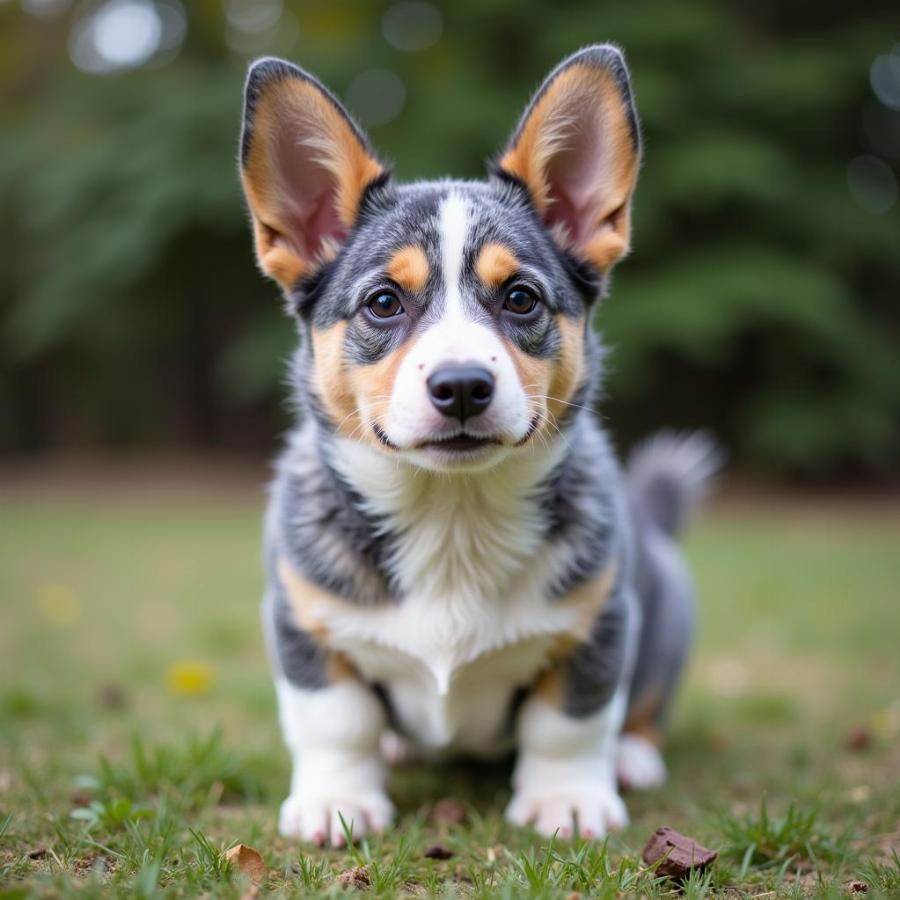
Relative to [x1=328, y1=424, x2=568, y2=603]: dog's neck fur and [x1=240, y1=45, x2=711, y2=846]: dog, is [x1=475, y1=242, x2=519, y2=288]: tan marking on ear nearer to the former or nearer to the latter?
[x1=240, y1=45, x2=711, y2=846]: dog

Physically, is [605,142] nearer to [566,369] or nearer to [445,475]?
→ [566,369]

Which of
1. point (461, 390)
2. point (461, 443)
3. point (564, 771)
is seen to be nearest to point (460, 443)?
point (461, 443)

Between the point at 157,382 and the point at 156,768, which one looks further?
the point at 157,382

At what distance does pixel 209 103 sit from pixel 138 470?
6.73 m

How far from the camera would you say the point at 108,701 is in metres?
4.37

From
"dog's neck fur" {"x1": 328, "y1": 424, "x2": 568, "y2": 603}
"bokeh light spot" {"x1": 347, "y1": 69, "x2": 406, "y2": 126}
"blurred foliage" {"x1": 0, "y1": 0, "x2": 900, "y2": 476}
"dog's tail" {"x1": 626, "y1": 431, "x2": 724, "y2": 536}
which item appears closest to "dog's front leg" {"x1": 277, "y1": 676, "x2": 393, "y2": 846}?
"dog's neck fur" {"x1": 328, "y1": 424, "x2": 568, "y2": 603}

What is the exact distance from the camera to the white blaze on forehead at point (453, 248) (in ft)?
9.22

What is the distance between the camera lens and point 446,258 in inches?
112

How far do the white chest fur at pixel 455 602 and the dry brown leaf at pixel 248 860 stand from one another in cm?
69

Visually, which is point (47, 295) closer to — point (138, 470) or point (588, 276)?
point (138, 470)

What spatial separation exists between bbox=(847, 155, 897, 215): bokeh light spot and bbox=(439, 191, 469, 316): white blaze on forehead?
A: 15.2m

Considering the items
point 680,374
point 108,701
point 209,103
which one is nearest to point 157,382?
point 209,103

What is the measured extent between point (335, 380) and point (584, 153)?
117 cm

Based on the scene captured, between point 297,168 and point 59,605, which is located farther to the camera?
point 59,605
